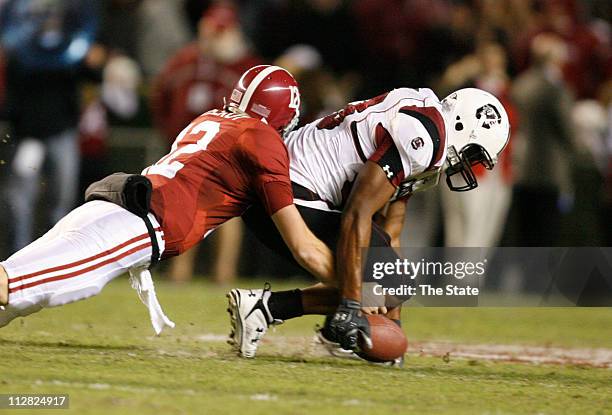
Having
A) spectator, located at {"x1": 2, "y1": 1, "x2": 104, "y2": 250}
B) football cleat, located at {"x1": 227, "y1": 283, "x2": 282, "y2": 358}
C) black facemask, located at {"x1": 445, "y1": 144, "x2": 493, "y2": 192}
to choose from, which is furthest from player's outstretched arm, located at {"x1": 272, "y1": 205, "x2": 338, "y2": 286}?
spectator, located at {"x1": 2, "y1": 1, "x2": 104, "y2": 250}

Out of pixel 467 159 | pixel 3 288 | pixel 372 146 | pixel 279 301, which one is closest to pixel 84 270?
pixel 3 288

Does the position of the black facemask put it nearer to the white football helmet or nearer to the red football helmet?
the white football helmet

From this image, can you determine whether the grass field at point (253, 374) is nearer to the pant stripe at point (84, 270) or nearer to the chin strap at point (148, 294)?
the chin strap at point (148, 294)

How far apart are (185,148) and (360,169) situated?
93cm

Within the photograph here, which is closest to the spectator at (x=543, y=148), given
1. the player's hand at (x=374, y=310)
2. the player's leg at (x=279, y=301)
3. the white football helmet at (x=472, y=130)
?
the white football helmet at (x=472, y=130)

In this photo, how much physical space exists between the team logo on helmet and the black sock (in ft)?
4.38

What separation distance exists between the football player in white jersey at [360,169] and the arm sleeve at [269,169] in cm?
34

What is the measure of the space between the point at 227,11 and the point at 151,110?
1438 mm

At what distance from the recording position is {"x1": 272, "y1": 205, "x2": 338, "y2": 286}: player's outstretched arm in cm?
618

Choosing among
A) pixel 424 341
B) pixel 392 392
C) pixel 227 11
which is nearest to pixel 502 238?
pixel 227 11

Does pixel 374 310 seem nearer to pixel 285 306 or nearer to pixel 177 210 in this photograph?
pixel 285 306

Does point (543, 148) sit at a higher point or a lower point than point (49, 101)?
lower

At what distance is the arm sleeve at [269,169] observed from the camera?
6180 millimetres

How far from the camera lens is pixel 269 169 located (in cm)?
622
